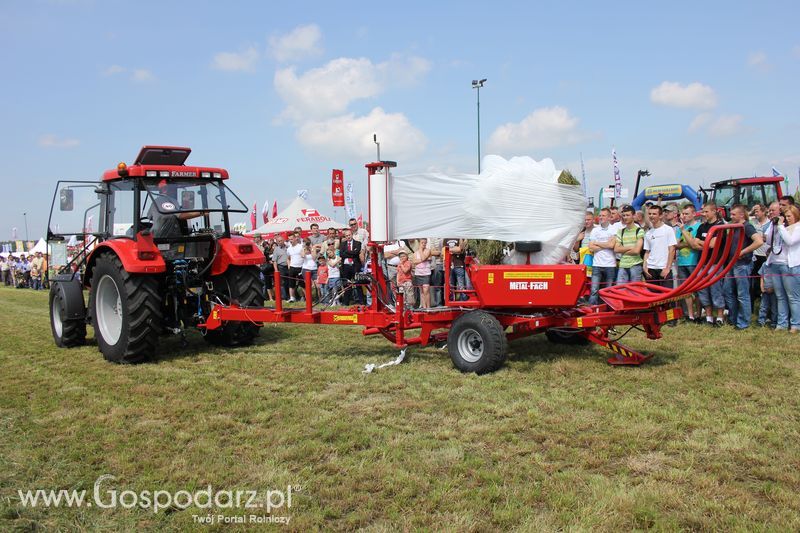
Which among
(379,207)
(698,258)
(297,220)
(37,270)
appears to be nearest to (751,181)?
(698,258)

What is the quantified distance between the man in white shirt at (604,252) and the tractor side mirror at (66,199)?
673cm

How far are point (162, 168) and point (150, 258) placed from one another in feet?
3.86

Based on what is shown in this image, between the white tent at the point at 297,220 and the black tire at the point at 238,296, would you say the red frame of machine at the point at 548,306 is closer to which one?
the black tire at the point at 238,296

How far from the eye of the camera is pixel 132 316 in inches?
257

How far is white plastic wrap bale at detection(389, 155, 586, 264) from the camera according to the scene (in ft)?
18.7

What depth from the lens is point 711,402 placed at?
15.2 ft

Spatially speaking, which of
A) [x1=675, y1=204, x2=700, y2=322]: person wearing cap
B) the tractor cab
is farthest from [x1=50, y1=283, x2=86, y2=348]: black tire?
A: the tractor cab

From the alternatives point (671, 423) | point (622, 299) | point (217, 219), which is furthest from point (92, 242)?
point (671, 423)

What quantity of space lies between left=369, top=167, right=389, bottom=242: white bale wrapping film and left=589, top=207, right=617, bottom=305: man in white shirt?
3.58 metres

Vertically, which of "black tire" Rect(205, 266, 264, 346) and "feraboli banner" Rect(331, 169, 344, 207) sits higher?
"feraboli banner" Rect(331, 169, 344, 207)

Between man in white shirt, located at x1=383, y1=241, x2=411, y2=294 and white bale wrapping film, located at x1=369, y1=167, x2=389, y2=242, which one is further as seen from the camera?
man in white shirt, located at x1=383, y1=241, x2=411, y2=294

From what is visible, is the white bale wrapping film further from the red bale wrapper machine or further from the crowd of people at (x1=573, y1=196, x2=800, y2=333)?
the crowd of people at (x1=573, y1=196, x2=800, y2=333)

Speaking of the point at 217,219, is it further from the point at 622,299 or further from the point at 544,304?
the point at 622,299

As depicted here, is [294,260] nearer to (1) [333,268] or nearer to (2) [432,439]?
(1) [333,268]
